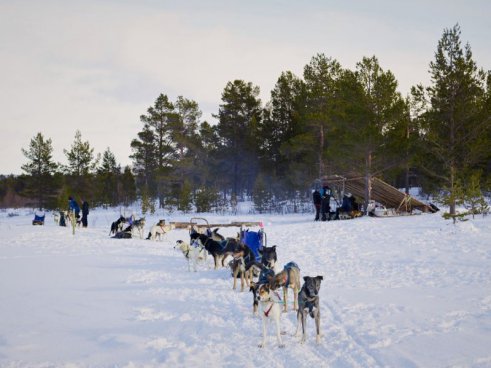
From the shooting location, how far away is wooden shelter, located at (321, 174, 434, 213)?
2389 cm

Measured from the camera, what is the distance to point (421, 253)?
40.3ft

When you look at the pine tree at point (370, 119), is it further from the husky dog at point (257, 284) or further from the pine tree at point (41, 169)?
the pine tree at point (41, 169)

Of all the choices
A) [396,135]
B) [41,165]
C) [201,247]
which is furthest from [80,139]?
[201,247]

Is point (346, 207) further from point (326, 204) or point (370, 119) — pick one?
point (370, 119)

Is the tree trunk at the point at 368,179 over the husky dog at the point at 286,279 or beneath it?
over

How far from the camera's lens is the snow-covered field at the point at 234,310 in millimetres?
5273

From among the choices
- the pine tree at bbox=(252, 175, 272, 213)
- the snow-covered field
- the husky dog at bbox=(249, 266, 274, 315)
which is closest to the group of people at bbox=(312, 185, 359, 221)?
the snow-covered field


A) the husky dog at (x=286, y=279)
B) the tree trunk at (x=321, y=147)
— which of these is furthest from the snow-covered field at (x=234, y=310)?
the tree trunk at (x=321, y=147)

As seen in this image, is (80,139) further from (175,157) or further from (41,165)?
(175,157)

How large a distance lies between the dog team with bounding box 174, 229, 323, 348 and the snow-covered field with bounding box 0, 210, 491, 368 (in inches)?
11.4

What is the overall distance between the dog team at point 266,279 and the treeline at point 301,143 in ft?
36.4

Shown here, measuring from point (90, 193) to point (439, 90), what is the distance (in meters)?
36.6

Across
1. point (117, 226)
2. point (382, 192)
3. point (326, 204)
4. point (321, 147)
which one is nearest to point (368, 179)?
point (382, 192)

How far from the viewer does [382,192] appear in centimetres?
2503
